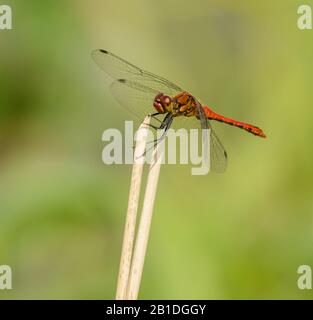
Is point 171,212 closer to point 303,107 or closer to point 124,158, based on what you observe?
point 124,158

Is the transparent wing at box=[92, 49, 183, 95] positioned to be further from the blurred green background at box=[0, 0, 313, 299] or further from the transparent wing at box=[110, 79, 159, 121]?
the blurred green background at box=[0, 0, 313, 299]

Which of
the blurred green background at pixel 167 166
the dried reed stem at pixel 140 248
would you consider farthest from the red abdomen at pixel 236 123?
the dried reed stem at pixel 140 248

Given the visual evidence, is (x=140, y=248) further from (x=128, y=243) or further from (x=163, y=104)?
(x=163, y=104)

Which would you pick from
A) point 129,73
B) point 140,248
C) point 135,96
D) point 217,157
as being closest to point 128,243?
point 140,248

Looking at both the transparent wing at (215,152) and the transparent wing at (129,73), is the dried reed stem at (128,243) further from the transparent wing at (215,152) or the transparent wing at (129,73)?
the transparent wing at (129,73)

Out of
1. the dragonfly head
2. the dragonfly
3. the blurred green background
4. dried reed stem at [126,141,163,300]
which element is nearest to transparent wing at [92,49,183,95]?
the dragonfly

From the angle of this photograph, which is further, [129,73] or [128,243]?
[129,73]
